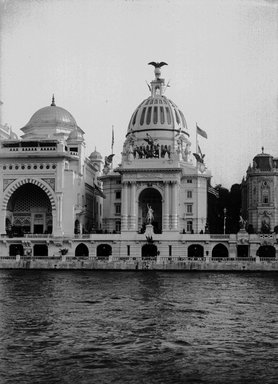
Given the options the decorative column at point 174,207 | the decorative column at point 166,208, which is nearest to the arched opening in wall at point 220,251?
the decorative column at point 174,207

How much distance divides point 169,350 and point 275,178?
74.9 m

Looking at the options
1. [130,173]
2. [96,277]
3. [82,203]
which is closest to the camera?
[96,277]

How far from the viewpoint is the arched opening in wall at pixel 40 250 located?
283ft

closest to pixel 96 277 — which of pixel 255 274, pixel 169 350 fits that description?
pixel 255 274

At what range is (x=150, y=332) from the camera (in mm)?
29484

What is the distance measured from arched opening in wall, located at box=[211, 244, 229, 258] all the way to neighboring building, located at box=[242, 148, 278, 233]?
11730mm

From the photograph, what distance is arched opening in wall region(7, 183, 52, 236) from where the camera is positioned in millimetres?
93812

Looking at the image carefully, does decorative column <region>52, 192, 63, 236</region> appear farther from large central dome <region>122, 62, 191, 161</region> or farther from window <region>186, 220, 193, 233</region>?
large central dome <region>122, 62, 191, 161</region>

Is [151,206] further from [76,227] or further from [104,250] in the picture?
[104,250]

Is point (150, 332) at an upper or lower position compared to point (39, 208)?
lower

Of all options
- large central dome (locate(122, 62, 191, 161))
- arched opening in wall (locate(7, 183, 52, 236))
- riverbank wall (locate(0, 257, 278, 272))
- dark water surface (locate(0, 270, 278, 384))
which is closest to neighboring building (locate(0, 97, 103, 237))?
arched opening in wall (locate(7, 183, 52, 236))

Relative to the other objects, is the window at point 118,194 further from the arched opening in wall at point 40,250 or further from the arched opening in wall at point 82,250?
the arched opening in wall at point 40,250

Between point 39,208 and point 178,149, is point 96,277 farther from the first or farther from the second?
point 178,149

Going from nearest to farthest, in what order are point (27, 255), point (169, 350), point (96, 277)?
Result: 1. point (169, 350)
2. point (96, 277)
3. point (27, 255)
